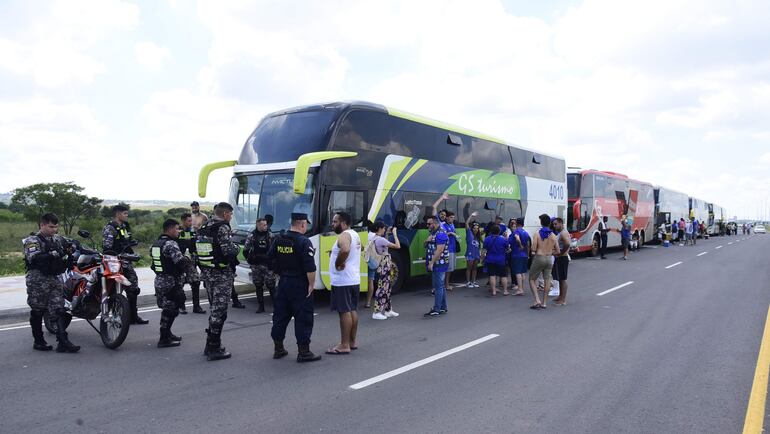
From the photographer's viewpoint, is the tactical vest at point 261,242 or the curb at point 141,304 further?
the tactical vest at point 261,242

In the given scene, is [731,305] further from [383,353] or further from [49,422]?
[49,422]

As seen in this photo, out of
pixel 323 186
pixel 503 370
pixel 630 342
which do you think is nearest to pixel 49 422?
pixel 503 370

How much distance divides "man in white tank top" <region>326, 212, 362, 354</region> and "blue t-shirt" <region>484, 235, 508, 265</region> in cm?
542

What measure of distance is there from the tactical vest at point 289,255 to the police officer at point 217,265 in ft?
1.82

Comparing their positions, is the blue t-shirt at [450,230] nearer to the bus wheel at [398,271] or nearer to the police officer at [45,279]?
the bus wheel at [398,271]

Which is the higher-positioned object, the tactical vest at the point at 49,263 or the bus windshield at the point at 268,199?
the bus windshield at the point at 268,199

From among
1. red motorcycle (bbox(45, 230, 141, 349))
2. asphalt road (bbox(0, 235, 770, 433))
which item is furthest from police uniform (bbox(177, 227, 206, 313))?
red motorcycle (bbox(45, 230, 141, 349))

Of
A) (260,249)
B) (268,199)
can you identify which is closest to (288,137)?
(268,199)

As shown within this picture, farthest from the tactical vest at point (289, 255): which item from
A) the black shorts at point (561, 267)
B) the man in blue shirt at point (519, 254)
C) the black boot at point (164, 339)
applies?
the man in blue shirt at point (519, 254)

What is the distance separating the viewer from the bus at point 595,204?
21219mm

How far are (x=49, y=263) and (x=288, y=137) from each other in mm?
4756

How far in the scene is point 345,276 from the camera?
6.20m

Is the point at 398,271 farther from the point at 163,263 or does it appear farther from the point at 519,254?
the point at 163,263

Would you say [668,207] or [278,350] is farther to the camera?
[668,207]
